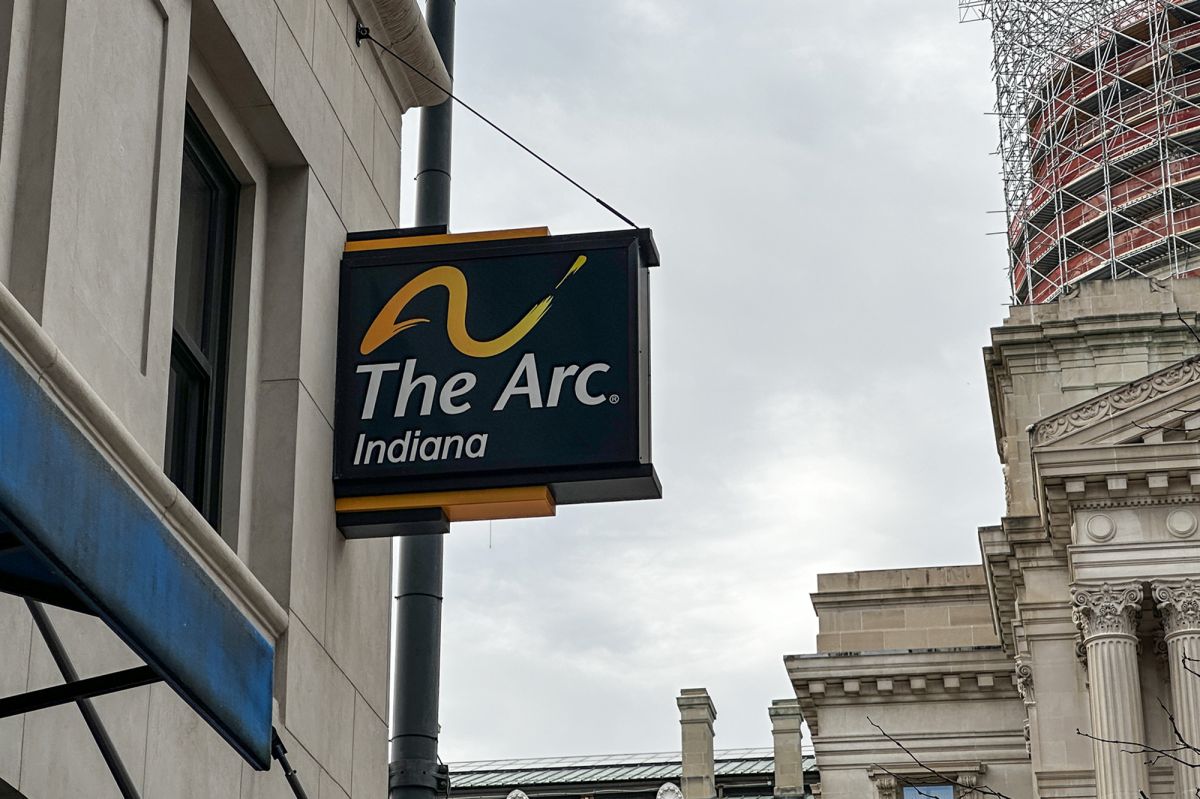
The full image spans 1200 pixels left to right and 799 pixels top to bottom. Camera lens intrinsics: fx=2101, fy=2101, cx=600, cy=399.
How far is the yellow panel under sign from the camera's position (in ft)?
39.6

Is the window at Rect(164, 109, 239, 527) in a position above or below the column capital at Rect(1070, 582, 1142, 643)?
below

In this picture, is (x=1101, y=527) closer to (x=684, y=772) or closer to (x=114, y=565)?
(x=684, y=772)

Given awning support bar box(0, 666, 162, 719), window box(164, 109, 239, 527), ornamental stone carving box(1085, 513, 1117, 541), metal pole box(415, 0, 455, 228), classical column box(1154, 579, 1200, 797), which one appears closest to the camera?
awning support bar box(0, 666, 162, 719)

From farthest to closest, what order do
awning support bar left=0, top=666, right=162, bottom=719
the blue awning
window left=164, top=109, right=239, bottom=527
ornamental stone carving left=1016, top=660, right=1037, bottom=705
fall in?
ornamental stone carving left=1016, top=660, right=1037, bottom=705, window left=164, top=109, right=239, bottom=527, awning support bar left=0, top=666, right=162, bottom=719, the blue awning

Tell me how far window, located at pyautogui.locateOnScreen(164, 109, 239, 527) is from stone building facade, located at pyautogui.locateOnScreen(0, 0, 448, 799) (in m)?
0.02

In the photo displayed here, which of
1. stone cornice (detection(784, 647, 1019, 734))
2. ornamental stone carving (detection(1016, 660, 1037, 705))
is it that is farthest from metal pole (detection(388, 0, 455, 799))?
stone cornice (detection(784, 647, 1019, 734))

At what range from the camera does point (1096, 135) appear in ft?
240

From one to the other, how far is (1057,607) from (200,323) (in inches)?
1281

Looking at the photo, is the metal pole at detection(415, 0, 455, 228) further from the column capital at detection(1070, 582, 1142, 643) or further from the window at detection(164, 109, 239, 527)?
the column capital at detection(1070, 582, 1142, 643)

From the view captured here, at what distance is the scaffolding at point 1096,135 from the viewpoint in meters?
69.1

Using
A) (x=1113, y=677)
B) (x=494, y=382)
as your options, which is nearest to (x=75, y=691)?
(x=494, y=382)

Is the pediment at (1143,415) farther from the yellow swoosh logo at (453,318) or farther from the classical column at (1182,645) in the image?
the yellow swoosh logo at (453,318)

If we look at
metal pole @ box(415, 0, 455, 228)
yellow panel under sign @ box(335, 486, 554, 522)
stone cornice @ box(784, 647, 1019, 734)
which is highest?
stone cornice @ box(784, 647, 1019, 734)

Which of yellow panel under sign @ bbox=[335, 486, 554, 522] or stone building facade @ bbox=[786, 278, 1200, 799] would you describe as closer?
yellow panel under sign @ bbox=[335, 486, 554, 522]
